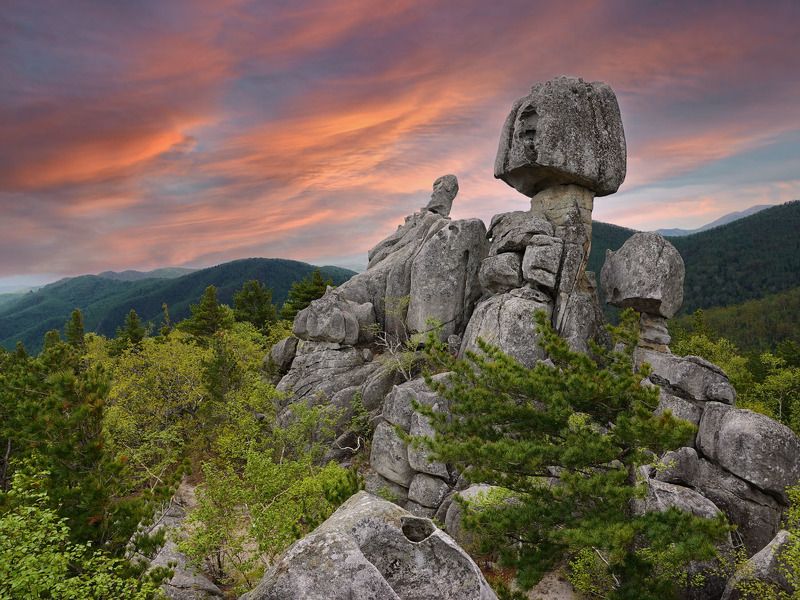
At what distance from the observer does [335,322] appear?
105 feet

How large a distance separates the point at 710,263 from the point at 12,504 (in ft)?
687

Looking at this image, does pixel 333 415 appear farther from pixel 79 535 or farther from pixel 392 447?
pixel 79 535

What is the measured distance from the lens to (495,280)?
91.7ft

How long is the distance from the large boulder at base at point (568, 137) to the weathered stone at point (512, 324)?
303 inches

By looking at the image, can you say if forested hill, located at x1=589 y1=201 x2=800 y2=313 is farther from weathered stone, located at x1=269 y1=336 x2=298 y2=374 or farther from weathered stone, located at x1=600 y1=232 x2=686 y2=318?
weathered stone, located at x1=269 y1=336 x2=298 y2=374

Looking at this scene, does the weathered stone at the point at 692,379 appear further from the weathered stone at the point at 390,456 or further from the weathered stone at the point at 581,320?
the weathered stone at the point at 390,456

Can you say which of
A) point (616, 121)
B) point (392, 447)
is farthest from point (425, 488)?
point (616, 121)

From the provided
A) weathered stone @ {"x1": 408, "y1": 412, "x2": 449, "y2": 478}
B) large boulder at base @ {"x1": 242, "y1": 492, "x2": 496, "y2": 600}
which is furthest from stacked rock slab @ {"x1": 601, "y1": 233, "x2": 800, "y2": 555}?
large boulder at base @ {"x1": 242, "y1": 492, "x2": 496, "y2": 600}

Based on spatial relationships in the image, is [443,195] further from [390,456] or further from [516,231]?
[390,456]

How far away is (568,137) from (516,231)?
6181 mm

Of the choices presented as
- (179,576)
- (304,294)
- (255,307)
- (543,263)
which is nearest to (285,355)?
(304,294)

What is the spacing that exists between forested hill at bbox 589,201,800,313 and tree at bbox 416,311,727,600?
16492cm

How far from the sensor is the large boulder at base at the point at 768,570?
40.8ft

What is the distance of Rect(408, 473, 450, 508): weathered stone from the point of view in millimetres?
22461
